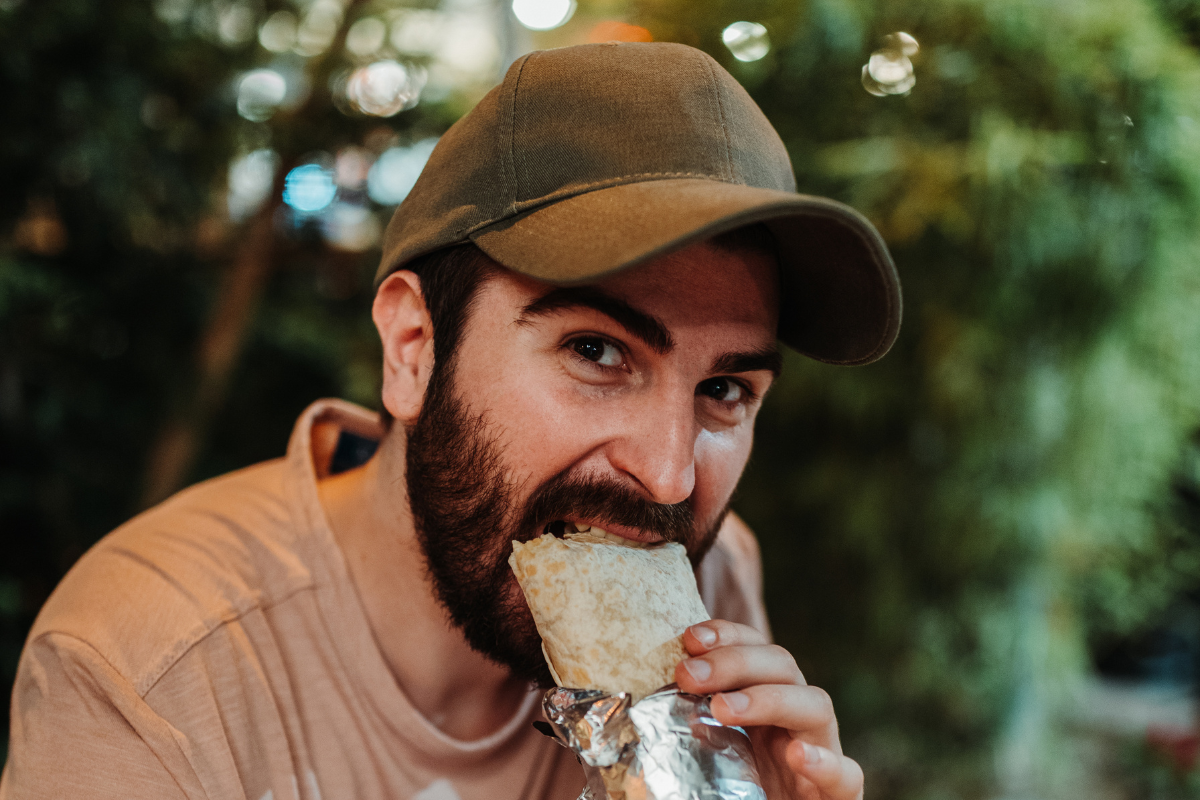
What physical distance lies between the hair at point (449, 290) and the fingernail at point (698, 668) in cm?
53

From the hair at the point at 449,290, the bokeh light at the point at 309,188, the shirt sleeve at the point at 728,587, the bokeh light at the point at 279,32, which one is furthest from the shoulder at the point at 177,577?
the bokeh light at the point at 279,32

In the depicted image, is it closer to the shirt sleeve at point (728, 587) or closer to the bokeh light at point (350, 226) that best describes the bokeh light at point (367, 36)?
the bokeh light at point (350, 226)

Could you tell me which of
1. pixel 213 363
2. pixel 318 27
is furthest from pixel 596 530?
pixel 318 27

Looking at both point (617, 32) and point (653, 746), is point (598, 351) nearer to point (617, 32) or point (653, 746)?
point (653, 746)

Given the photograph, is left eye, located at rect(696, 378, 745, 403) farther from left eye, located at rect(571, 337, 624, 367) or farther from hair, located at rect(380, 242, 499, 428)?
hair, located at rect(380, 242, 499, 428)

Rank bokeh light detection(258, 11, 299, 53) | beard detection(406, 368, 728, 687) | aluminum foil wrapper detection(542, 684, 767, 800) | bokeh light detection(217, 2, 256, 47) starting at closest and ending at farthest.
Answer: aluminum foil wrapper detection(542, 684, 767, 800) < beard detection(406, 368, 728, 687) < bokeh light detection(217, 2, 256, 47) < bokeh light detection(258, 11, 299, 53)

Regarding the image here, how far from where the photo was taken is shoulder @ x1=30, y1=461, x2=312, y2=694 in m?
1.05

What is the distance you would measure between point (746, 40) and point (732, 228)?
0.93m

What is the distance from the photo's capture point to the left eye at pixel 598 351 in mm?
1057

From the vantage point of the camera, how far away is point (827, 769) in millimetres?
965

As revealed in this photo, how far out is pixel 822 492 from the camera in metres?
2.40

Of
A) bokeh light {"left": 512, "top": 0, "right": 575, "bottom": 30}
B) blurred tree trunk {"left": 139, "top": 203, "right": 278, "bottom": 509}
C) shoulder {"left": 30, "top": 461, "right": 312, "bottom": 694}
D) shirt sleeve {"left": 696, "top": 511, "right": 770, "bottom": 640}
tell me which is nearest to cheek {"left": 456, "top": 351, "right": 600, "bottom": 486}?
shoulder {"left": 30, "top": 461, "right": 312, "bottom": 694}

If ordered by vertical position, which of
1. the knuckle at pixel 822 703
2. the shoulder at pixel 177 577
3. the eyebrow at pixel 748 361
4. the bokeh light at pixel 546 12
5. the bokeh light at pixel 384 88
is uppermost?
the bokeh light at pixel 546 12

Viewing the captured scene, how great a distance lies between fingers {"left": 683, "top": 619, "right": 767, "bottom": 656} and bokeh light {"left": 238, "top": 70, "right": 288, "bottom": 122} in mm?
2188
